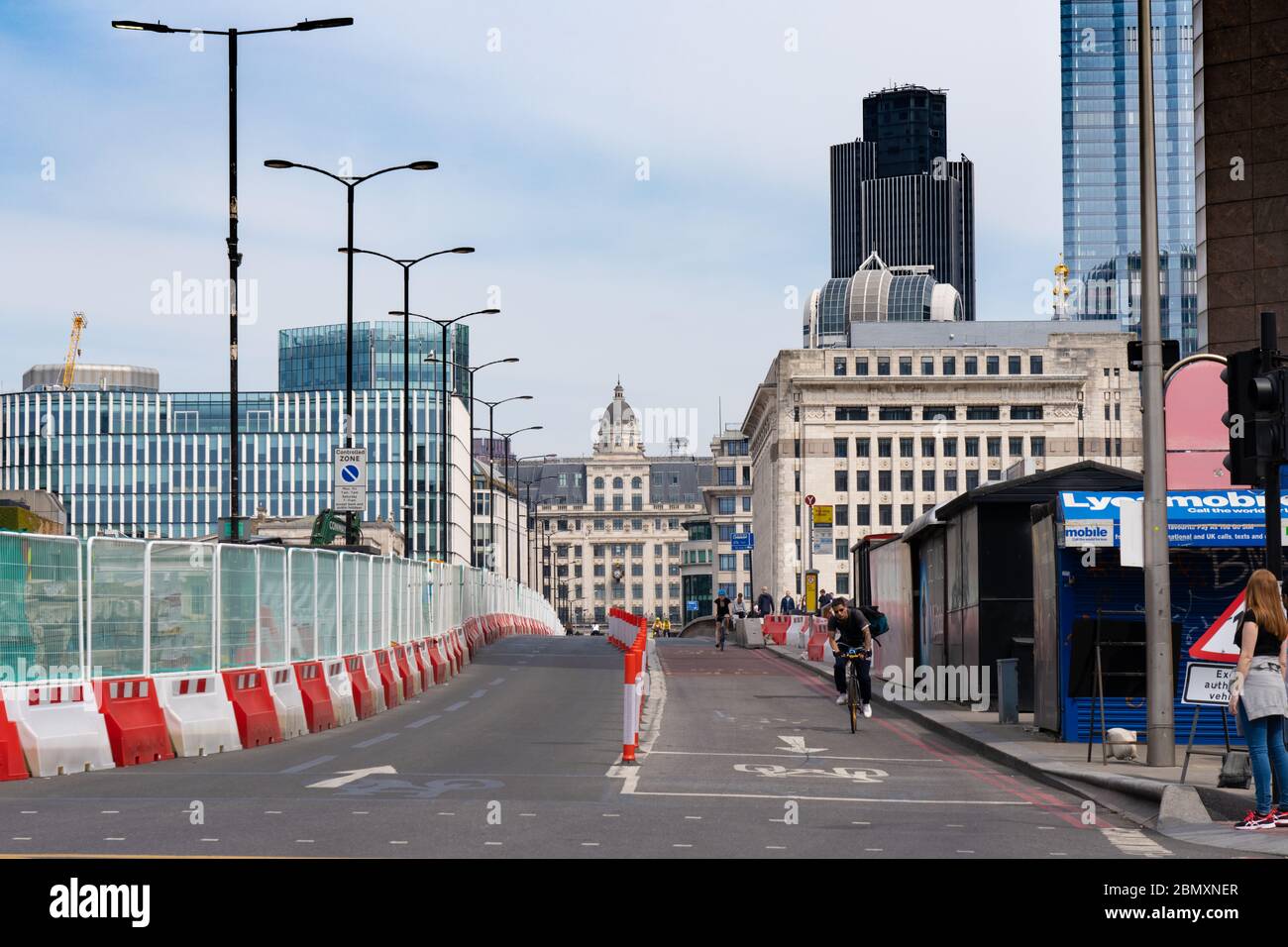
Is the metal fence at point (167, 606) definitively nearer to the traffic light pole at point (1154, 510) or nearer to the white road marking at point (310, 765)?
the white road marking at point (310, 765)

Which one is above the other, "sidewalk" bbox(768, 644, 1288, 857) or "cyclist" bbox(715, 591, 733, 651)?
"sidewalk" bbox(768, 644, 1288, 857)

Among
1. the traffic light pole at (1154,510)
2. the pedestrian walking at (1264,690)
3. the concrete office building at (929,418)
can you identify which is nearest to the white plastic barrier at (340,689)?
the traffic light pole at (1154,510)

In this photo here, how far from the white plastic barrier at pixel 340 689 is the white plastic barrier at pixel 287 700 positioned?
1.41 metres

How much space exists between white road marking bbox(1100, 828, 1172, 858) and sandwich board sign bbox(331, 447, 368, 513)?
2504 cm

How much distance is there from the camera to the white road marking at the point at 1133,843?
12.1 meters

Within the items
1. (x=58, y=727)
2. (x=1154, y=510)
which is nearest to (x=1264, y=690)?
(x=1154, y=510)

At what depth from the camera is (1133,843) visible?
1269cm

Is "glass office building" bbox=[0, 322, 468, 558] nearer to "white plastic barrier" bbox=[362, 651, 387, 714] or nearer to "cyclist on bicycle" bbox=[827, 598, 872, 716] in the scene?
"white plastic barrier" bbox=[362, 651, 387, 714]

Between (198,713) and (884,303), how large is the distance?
167 metres

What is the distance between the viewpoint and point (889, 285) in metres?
183

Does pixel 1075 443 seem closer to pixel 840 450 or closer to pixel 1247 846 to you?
pixel 840 450

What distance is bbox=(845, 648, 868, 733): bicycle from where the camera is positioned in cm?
2377

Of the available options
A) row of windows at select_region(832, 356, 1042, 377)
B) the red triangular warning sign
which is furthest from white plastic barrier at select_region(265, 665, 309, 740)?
row of windows at select_region(832, 356, 1042, 377)

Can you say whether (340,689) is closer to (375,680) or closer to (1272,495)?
(375,680)
